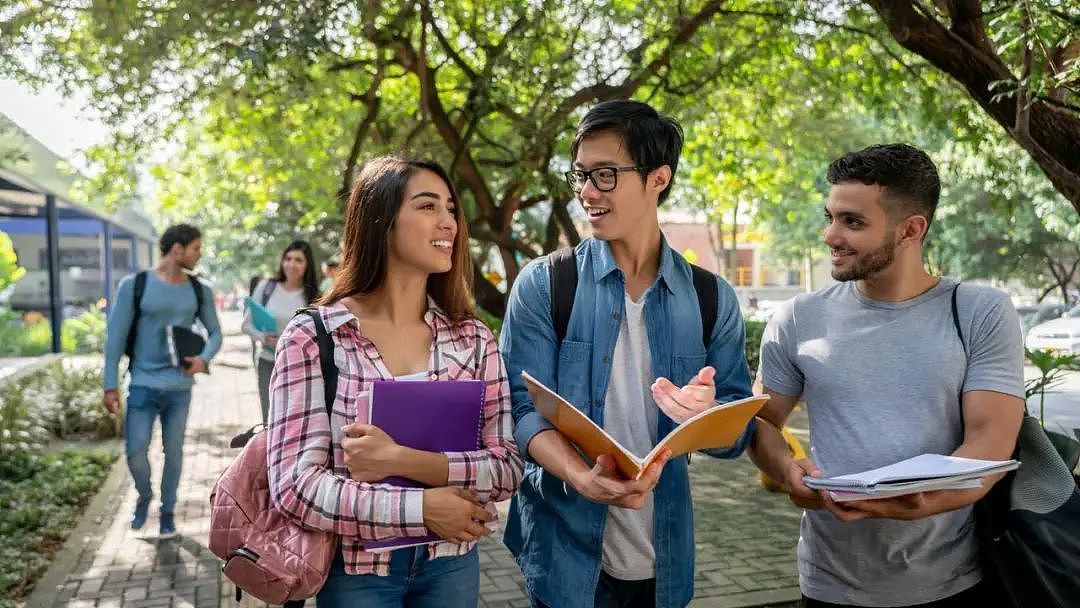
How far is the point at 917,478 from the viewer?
210 cm

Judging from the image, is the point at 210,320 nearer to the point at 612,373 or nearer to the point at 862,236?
the point at 612,373

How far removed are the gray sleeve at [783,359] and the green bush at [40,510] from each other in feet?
14.9

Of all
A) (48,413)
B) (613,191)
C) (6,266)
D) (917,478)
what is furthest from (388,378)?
(6,266)

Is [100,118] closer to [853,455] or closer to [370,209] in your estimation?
[370,209]

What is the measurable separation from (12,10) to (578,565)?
7.62 meters

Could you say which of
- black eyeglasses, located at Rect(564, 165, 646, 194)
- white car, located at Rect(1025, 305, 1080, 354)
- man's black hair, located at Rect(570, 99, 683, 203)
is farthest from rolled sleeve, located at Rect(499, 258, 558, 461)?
white car, located at Rect(1025, 305, 1080, 354)

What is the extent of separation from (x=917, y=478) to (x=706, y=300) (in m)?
0.77

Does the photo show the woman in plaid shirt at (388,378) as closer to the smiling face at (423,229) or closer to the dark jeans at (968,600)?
the smiling face at (423,229)

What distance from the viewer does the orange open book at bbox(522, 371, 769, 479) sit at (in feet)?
6.68

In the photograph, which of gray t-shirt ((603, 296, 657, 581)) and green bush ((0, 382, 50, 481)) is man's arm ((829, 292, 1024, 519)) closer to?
gray t-shirt ((603, 296, 657, 581))

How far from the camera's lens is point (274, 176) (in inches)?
570

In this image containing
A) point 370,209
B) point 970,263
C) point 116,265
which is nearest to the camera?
point 370,209

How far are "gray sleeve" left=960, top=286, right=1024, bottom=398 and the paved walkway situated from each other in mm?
2402

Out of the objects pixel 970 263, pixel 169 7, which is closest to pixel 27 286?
pixel 169 7
